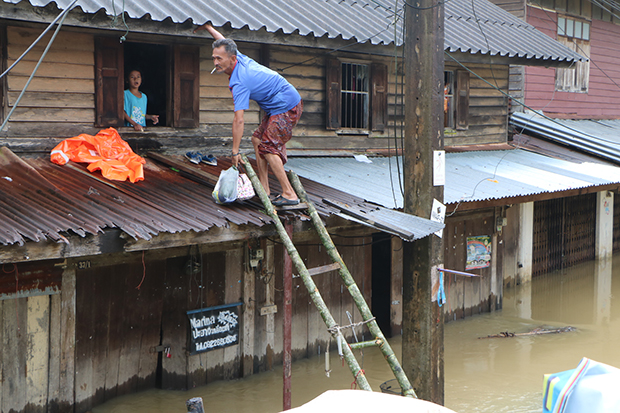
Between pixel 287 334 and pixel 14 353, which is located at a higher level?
pixel 287 334

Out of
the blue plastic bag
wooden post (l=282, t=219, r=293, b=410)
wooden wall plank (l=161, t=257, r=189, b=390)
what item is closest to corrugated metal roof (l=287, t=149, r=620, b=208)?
wooden post (l=282, t=219, r=293, b=410)

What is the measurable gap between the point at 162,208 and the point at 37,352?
8.14ft

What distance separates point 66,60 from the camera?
26.8 feet

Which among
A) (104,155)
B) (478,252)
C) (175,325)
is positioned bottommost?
(175,325)

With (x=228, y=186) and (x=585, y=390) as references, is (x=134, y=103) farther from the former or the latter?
(x=585, y=390)

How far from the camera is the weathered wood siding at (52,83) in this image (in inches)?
306

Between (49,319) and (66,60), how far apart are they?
3.17 metres

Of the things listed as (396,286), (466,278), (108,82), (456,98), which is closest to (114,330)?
(108,82)

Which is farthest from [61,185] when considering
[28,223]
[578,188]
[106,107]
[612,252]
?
[612,252]

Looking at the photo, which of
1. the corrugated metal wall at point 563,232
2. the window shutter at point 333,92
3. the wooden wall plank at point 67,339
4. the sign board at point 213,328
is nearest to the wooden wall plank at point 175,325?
the sign board at point 213,328

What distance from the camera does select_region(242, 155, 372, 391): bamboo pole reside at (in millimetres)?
5715

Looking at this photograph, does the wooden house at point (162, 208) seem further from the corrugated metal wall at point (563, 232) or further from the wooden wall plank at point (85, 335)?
the corrugated metal wall at point (563, 232)

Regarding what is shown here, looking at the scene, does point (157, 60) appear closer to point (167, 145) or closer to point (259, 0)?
point (259, 0)

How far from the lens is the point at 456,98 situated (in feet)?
43.4
